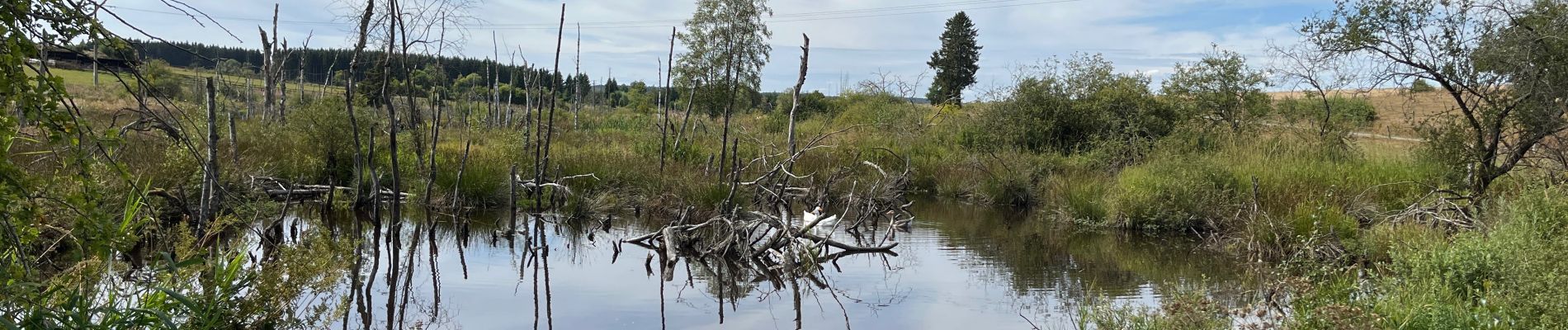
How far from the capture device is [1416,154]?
1351cm

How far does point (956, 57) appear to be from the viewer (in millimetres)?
56531

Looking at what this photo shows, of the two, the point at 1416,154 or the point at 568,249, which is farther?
the point at 1416,154

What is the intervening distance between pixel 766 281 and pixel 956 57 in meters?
48.4

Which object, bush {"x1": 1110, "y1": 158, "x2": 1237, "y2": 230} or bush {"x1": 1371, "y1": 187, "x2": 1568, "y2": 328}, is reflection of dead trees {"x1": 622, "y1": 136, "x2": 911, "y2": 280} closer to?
bush {"x1": 1110, "y1": 158, "x2": 1237, "y2": 230}

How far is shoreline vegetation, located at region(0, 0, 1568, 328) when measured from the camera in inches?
192

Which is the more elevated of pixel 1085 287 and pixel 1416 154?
pixel 1416 154

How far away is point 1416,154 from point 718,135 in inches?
541

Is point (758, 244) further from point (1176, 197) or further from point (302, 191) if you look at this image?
point (302, 191)

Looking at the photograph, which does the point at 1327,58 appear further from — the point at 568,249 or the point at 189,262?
the point at 189,262

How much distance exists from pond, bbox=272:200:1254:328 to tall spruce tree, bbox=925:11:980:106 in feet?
142

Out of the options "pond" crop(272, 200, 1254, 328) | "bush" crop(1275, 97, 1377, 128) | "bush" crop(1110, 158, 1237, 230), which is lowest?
"pond" crop(272, 200, 1254, 328)

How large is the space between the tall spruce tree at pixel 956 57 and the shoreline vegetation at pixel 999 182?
31.5 m

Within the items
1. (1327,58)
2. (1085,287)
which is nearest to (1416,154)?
(1327,58)

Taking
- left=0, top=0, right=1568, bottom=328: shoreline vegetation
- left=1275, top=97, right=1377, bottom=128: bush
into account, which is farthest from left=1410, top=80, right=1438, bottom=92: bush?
left=1275, top=97, right=1377, bottom=128: bush
